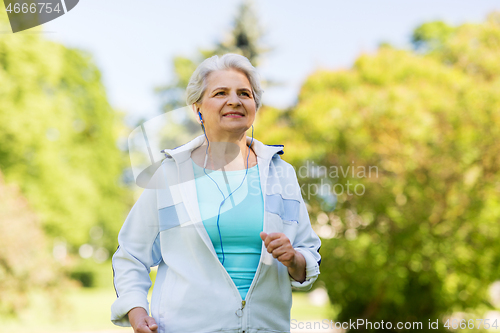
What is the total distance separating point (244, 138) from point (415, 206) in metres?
5.83

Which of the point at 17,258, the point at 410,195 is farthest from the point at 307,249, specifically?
the point at 17,258

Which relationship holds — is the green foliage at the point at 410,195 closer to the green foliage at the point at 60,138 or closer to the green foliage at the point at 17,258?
the green foliage at the point at 17,258

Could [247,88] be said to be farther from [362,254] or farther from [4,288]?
[4,288]

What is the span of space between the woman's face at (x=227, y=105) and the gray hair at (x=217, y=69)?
2 cm

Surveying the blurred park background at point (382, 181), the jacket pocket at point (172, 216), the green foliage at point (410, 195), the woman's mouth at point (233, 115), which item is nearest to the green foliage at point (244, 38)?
the blurred park background at point (382, 181)

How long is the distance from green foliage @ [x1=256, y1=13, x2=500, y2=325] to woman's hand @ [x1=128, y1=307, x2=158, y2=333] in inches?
224

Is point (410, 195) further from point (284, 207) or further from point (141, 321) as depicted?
point (141, 321)

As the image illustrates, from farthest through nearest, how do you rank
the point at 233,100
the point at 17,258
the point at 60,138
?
the point at 60,138, the point at 17,258, the point at 233,100

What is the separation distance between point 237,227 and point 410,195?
6039mm

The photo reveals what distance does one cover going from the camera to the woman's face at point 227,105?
1.57 metres

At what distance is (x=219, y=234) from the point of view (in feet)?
4.80

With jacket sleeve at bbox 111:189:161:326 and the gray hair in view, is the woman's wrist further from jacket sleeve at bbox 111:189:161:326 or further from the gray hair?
the gray hair

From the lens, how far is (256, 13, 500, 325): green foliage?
6820 mm

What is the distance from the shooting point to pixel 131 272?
4.84 ft
